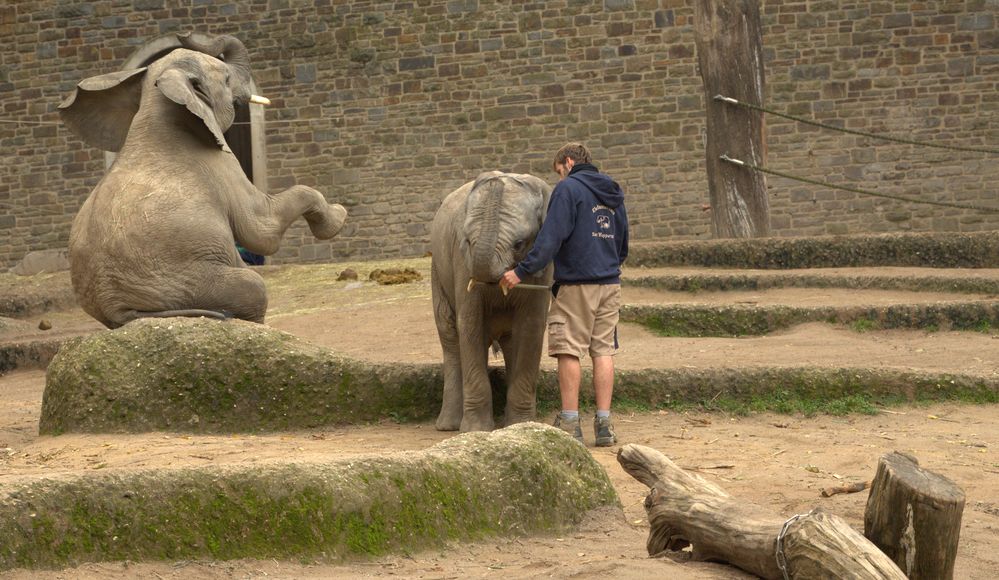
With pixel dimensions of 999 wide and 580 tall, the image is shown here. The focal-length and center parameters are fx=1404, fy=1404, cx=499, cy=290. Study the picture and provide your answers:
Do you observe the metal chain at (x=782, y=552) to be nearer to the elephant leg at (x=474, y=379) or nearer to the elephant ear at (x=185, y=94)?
the elephant leg at (x=474, y=379)

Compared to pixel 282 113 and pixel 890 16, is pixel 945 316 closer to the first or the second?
pixel 890 16

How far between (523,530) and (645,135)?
15.7m

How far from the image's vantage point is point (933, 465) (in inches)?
247

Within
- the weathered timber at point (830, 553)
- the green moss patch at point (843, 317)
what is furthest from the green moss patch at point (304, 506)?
the green moss patch at point (843, 317)

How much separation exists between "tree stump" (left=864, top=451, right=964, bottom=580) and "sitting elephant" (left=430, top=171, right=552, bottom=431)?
287 centimetres

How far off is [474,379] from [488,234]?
80 cm

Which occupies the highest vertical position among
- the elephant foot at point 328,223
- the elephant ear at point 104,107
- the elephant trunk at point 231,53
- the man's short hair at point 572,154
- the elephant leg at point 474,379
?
the elephant trunk at point 231,53

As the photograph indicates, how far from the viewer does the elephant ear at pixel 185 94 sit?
753 centimetres

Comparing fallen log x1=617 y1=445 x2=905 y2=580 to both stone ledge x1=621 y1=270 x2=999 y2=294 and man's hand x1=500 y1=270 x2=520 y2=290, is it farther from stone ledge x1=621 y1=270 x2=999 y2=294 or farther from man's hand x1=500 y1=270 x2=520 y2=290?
stone ledge x1=621 y1=270 x2=999 y2=294

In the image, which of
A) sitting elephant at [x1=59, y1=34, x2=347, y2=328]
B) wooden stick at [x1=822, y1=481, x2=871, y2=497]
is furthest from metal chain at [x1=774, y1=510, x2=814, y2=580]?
sitting elephant at [x1=59, y1=34, x2=347, y2=328]

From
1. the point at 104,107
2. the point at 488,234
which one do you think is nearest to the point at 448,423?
the point at 488,234

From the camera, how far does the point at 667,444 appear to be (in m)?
6.82

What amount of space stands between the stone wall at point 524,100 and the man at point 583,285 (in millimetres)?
13159

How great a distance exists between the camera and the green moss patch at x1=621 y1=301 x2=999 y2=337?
399 inches
